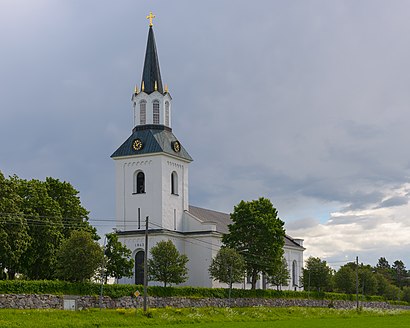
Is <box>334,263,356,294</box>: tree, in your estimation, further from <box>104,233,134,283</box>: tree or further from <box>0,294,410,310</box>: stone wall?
<box>104,233,134,283</box>: tree

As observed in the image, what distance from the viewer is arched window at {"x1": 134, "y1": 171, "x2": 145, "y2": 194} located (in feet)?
259

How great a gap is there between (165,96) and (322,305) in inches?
1227

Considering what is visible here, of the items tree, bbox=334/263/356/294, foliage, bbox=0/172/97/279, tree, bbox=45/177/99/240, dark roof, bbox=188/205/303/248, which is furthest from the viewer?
tree, bbox=334/263/356/294

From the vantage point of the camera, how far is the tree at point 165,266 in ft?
221

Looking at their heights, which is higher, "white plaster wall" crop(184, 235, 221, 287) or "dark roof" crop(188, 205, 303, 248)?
"dark roof" crop(188, 205, 303, 248)

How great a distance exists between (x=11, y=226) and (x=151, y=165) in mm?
26540

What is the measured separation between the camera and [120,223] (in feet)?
258

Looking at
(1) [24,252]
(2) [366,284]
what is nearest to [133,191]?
(1) [24,252]

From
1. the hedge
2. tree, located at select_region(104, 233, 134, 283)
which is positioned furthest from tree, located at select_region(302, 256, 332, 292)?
tree, located at select_region(104, 233, 134, 283)

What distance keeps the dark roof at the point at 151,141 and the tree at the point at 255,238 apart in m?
10.0

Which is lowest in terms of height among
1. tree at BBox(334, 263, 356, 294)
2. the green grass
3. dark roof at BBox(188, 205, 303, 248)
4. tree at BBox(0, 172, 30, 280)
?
the green grass

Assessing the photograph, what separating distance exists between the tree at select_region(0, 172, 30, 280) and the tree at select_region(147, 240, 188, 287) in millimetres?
15882

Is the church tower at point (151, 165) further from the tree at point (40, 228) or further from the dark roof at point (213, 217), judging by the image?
the tree at point (40, 228)

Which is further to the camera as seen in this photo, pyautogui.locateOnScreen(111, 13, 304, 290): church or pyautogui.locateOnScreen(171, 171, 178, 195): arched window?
pyautogui.locateOnScreen(171, 171, 178, 195): arched window
